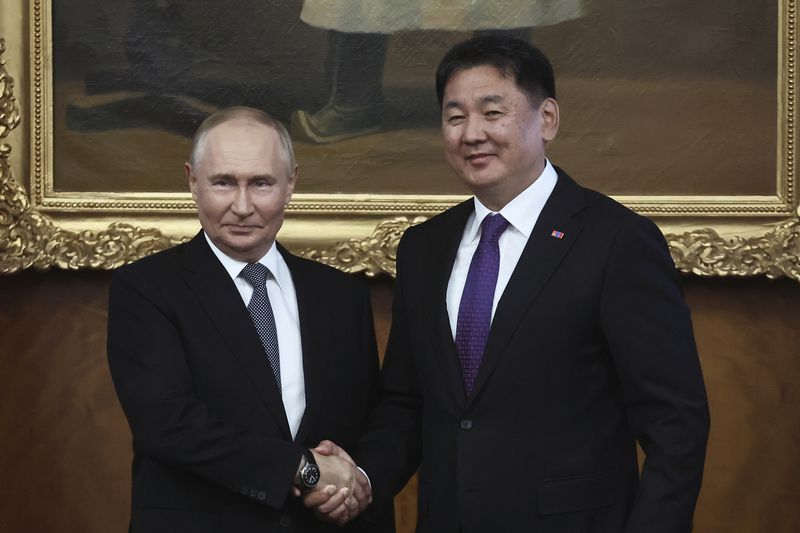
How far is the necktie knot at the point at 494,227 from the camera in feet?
10.5

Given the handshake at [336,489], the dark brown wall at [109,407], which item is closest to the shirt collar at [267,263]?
the handshake at [336,489]

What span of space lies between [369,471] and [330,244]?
4.51ft

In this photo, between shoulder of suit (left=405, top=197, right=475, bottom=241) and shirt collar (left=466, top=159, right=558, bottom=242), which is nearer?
shirt collar (left=466, top=159, right=558, bottom=242)

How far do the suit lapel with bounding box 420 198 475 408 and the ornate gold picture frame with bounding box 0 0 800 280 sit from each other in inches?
42.8

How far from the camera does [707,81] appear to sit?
4.55m

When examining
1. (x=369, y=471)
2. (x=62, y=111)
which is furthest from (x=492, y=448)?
(x=62, y=111)

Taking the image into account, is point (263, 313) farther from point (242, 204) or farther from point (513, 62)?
point (513, 62)

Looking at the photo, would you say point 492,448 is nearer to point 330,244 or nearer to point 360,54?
point 330,244

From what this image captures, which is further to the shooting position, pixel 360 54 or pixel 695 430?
pixel 360 54

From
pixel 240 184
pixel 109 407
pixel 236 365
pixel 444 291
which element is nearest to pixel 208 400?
pixel 236 365

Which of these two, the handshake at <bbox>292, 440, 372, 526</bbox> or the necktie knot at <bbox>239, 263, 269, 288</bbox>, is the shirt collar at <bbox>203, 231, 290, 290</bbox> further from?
the handshake at <bbox>292, 440, 372, 526</bbox>

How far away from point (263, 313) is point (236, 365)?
19 centimetres

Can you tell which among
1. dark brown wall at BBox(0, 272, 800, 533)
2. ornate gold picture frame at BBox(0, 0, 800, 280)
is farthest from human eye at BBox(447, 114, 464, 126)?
dark brown wall at BBox(0, 272, 800, 533)

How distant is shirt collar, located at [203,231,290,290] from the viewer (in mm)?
3307
